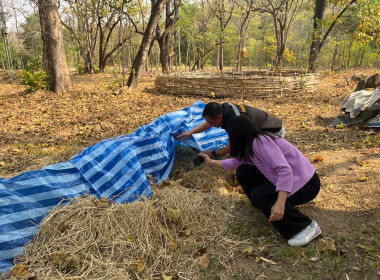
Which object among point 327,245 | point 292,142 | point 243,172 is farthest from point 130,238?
point 292,142

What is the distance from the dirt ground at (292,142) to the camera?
1935mm

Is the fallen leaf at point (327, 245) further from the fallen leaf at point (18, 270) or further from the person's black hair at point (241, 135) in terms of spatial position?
the fallen leaf at point (18, 270)

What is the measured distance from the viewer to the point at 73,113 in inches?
241

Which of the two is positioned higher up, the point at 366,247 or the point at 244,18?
the point at 244,18

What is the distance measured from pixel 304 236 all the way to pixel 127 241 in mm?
1266

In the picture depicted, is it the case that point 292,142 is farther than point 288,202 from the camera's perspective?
Yes

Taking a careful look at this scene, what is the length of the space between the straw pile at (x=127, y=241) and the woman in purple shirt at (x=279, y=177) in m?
0.40

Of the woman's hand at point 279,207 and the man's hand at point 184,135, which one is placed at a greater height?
the man's hand at point 184,135

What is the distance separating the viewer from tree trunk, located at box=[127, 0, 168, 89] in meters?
8.11

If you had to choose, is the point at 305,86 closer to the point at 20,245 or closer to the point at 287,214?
the point at 287,214

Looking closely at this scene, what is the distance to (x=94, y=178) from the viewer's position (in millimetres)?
2379

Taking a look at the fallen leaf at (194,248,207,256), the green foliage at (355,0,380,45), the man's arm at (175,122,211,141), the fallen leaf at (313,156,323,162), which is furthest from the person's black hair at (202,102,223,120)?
the green foliage at (355,0,380,45)

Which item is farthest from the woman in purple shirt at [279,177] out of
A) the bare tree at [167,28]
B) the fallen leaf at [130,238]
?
the bare tree at [167,28]

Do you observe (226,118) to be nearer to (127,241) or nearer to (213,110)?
(213,110)
